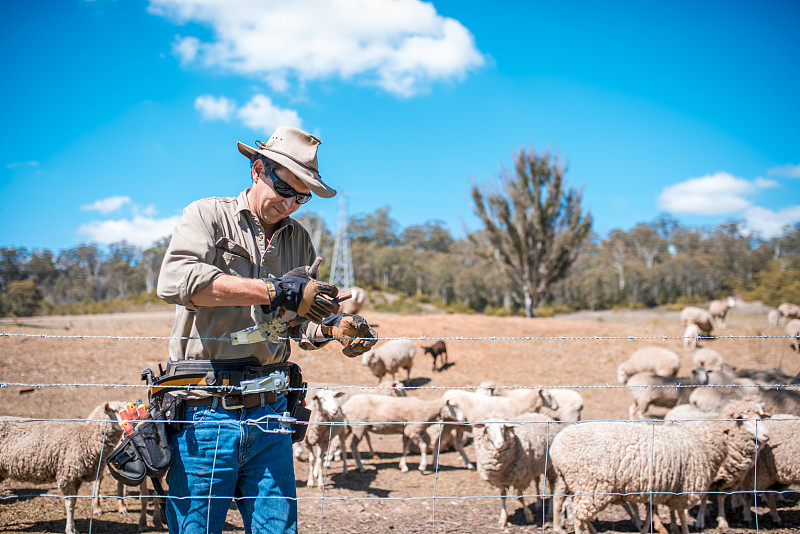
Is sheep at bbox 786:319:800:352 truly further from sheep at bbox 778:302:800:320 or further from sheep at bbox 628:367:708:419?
sheep at bbox 628:367:708:419

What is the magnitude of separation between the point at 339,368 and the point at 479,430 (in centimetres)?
822

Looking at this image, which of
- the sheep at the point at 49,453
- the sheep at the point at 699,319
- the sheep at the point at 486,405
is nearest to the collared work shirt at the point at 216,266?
the sheep at the point at 49,453

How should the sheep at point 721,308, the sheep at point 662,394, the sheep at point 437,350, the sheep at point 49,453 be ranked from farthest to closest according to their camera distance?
the sheep at point 721,308
the sheep at point 437,350
the sheep at point 662,394
the sheep at point 49,453

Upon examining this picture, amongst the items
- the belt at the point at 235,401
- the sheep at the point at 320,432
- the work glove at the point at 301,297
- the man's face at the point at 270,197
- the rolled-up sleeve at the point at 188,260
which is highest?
the man's face at the point at 270,197

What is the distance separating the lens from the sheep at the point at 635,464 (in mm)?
5082

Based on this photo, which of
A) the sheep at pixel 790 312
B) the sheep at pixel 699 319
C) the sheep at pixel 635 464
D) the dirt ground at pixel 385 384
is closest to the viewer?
the sheep at pixel 635 464

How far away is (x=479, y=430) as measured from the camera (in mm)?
6863

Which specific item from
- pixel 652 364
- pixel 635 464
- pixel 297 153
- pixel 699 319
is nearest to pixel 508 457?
pixel 635 464

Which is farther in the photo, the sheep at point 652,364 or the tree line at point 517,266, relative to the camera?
the tree line at point 517,266

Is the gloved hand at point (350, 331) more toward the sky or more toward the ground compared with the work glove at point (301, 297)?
more toward the ground

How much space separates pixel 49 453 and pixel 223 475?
4.55 m

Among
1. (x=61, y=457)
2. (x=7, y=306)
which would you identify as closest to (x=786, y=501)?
(x=61, y=457)

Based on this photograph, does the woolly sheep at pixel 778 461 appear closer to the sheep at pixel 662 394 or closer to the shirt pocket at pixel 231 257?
the sheep at pixel 662 394

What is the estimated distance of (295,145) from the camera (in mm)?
2398
